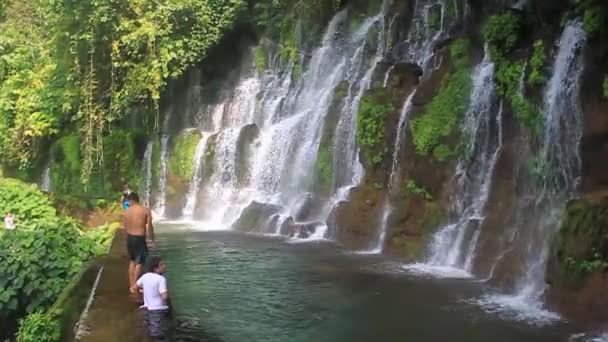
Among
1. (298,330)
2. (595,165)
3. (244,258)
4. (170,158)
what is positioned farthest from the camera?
(170,158)

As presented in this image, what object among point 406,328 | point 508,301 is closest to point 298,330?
point 406,328

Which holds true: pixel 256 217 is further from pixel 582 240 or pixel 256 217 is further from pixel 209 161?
pixel 582 240

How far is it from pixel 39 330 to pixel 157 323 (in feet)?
4.15

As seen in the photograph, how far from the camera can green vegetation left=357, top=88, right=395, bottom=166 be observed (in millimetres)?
17016

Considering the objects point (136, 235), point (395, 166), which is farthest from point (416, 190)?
point (136, 235)

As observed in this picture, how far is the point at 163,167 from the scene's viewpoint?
26.2m

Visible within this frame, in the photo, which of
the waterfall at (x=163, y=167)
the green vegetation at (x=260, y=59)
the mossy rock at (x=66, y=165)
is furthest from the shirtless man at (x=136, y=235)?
the green vegetation at (x=260, y=59)

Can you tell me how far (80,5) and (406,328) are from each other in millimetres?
18736

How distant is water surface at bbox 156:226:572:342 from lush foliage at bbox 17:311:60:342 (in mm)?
1382

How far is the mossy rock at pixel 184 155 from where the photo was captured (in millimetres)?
25156

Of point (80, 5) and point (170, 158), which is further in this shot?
point (170, 158)

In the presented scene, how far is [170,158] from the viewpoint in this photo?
26156mm

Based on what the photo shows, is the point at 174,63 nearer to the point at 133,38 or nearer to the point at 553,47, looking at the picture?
the point at 133,38

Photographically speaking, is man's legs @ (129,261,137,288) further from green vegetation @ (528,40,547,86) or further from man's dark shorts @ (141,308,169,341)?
green vegetation @ (528,40,547,86)
